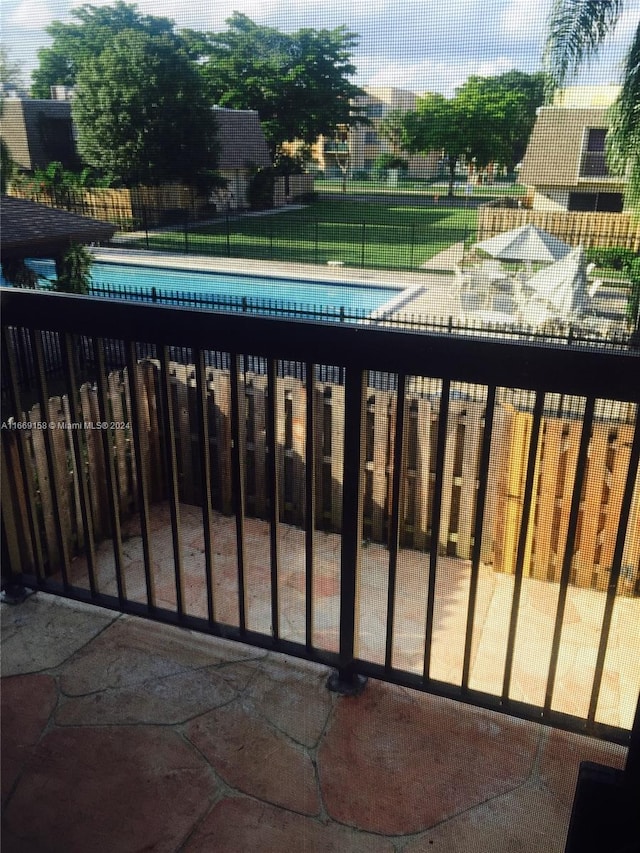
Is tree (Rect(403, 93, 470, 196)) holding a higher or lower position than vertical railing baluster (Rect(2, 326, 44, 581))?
higher

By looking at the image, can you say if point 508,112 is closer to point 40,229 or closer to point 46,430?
point 40,229

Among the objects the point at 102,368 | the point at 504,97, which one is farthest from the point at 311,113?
the point at 102,368

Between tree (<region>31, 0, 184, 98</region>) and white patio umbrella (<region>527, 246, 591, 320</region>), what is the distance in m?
3.71

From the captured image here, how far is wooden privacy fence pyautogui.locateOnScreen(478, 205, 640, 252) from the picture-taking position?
5508 mm

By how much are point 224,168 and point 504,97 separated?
2145 millimetres

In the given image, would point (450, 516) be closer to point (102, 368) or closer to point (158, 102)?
point (102, 368)

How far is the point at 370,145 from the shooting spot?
4.56 metres

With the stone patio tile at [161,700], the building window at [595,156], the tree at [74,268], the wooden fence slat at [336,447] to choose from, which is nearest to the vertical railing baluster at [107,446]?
the stone patio tile at [161,700]

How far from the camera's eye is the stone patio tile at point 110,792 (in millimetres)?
1149

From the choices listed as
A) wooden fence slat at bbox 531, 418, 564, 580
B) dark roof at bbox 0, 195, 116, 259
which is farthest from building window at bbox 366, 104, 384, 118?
wooden fence slat at bbox 531, 418, 564, 580

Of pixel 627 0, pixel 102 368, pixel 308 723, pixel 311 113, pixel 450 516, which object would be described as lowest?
pixel 450 516

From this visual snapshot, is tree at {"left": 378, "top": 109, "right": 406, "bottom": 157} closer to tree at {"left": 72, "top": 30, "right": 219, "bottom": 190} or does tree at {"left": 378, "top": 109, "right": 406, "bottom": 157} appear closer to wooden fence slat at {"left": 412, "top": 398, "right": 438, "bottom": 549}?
tree at {"left": 72, "top": 30, "right": 219, "bottom": 190}

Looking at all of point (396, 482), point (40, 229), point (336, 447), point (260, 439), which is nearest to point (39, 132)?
point (40, 229)

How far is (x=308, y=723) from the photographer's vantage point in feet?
4.64
